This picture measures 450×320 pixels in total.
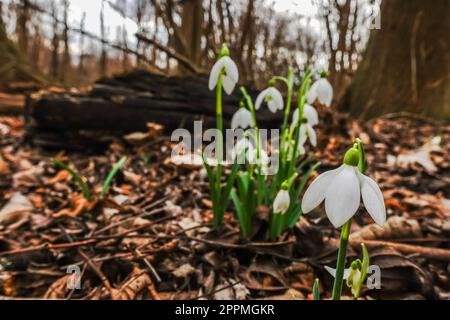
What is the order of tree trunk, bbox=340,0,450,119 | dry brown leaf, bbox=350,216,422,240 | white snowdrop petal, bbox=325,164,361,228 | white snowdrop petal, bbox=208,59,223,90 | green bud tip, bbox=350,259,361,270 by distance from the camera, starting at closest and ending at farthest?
white snowdrop petal, bbox=325,164,361,228, green bud tip, bbox=350,259,361,270, white snowdrop petal, bbox=208,59,223,90, dry brown leaf, bbox=350,216,422,240, tree trunk, bbox=340,0,450,119

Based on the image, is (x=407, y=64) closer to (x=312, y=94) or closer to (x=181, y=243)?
(x=312, y=94)

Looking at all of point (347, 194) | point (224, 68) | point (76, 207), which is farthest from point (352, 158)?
point (76, 207)

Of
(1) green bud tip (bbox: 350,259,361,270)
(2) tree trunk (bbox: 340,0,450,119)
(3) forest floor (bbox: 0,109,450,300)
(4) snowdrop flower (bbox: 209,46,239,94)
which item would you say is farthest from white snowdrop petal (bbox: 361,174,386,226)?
(2) tree trunk (bbox: 340,0,450,119)

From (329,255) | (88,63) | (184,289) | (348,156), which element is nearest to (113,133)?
(184,289)

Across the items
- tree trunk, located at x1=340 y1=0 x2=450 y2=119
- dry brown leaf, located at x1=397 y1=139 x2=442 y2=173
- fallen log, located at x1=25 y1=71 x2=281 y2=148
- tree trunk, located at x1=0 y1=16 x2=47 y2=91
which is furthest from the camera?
tree trunk, located at x1=0 y1=16 x2=47 y2=91

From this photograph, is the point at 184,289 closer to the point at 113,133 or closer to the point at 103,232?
the point at 103,232

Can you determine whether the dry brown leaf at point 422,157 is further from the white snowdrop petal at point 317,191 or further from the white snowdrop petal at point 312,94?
the white snowdrop petal at point 317,191

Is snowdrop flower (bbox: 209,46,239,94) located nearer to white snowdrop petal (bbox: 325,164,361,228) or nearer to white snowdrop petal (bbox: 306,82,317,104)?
white snowdrop petal (bbox: 306,82,317,104)
